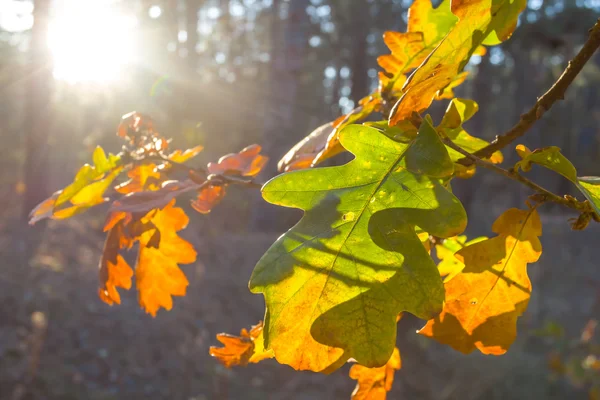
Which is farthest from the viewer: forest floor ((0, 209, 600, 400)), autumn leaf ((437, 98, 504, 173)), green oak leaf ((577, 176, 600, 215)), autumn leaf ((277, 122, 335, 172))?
forest floor ((0, 209, 600, 400))

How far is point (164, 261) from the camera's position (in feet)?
3.48

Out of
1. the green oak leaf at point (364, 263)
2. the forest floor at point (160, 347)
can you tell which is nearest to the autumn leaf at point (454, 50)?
the green oak leaf at point (364, 263)

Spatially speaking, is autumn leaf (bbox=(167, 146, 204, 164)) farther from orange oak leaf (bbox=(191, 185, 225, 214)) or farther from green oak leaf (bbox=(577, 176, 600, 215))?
green oak leaf (bbox=(577, 176, 600, 215))

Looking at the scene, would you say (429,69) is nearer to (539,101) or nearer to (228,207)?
(539,101)

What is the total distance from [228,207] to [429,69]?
1164 cm

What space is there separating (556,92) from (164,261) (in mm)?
712

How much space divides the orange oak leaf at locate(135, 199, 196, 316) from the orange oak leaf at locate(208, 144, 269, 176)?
0.43 feet

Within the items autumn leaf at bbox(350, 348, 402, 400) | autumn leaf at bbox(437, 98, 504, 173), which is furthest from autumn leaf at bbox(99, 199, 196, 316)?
autumn leaf at bbox(437, 98, 504, 173)

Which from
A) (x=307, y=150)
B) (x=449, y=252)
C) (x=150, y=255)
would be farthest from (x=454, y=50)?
(x=150, y=255)

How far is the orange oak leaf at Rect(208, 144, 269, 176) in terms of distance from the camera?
1092mm

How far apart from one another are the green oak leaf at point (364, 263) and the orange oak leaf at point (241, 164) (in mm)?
451

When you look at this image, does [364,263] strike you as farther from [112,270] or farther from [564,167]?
[112,270]

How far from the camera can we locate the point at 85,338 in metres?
6.10

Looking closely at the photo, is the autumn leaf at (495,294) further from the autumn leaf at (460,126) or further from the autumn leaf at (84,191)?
the autumn leaf at (84,191)
